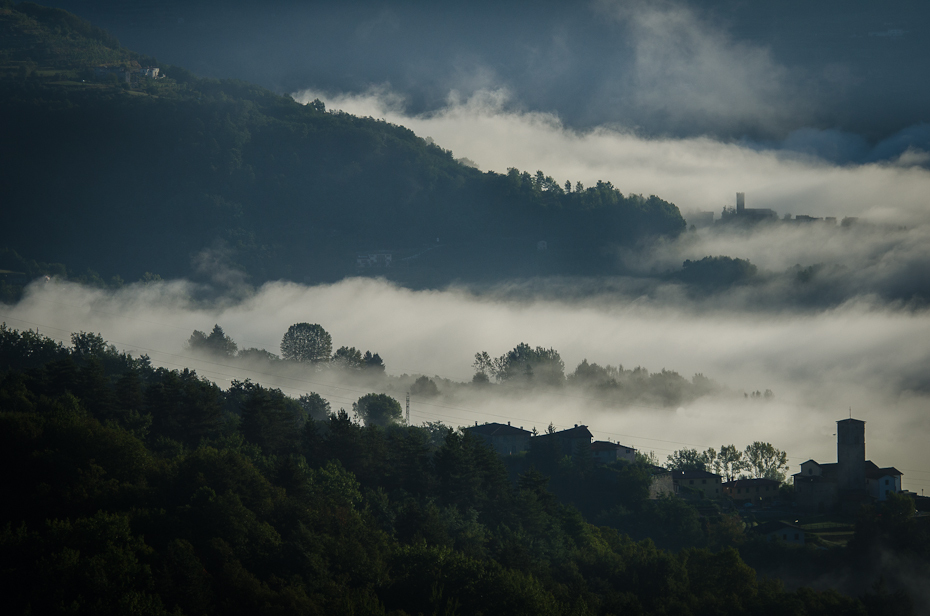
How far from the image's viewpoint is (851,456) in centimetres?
10862

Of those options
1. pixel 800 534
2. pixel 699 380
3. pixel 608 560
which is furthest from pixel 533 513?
pixel 699 380

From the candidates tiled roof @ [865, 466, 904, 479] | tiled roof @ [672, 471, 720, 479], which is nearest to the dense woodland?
tiled roof @ [672, 471, 720, 479]

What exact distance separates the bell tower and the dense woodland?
13907 millimetres

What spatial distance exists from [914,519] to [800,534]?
9.89m

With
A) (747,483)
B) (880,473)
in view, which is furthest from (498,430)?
(880,473)

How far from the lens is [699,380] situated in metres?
192

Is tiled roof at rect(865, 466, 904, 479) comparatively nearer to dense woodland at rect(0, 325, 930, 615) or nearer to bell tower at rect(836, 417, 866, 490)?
bell tower at rect(836, 417, 866, 490)

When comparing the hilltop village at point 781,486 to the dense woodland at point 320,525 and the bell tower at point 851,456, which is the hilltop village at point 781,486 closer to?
the bell tower at point 851,456

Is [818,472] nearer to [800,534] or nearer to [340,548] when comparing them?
[800,534]

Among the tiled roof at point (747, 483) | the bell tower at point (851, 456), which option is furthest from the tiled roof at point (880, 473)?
the tiled roof at point (747, 483)

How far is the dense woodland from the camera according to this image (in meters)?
55.1

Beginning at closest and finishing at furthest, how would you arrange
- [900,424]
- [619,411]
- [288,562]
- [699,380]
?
[288,562], [619,411], [900,424], [699,380]

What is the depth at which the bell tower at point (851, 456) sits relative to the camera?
107750 millimetres

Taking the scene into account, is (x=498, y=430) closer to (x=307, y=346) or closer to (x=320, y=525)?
(x=307, y=346)
